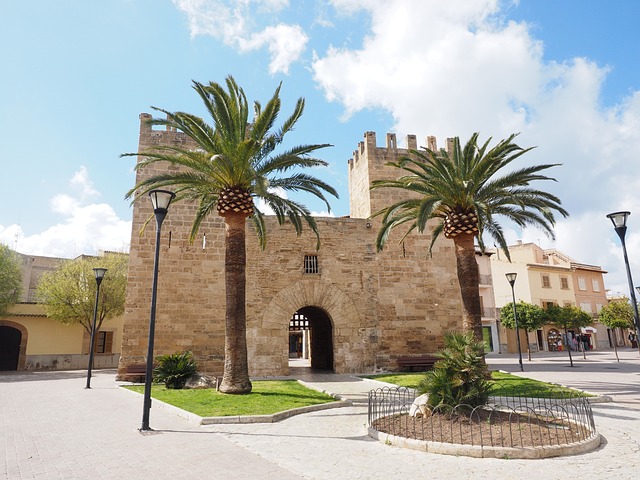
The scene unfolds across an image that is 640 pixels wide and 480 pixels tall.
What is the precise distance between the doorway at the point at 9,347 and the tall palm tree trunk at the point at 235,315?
1863 centimetres

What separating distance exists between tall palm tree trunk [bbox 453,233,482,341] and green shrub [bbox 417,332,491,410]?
5461 millimetres

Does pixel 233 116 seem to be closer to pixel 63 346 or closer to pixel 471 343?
pixel 471 343

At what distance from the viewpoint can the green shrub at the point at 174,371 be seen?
1230 cm

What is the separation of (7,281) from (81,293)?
3394 millimetres

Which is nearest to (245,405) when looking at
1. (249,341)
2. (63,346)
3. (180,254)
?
(249,341)

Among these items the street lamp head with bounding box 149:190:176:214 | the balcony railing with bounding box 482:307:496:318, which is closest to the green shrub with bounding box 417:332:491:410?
the street lamp head with bounding box 149:190:176:214

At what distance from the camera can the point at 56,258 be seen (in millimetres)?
31719

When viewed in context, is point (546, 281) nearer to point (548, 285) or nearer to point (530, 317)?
point (548, 285)

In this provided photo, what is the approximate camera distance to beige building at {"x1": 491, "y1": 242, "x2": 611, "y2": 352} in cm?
3631

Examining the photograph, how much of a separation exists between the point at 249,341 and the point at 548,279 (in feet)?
102

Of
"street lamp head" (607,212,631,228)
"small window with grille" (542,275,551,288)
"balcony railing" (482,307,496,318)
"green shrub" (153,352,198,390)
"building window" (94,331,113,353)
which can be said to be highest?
"small window with grille" (542,275,551,288)

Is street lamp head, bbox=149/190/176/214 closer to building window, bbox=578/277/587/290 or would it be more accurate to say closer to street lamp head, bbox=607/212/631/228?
street lamp head, bbox=607/212/631/228

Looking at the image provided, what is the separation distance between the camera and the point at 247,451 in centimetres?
566

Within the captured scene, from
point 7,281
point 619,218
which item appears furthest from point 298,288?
point 7,281
